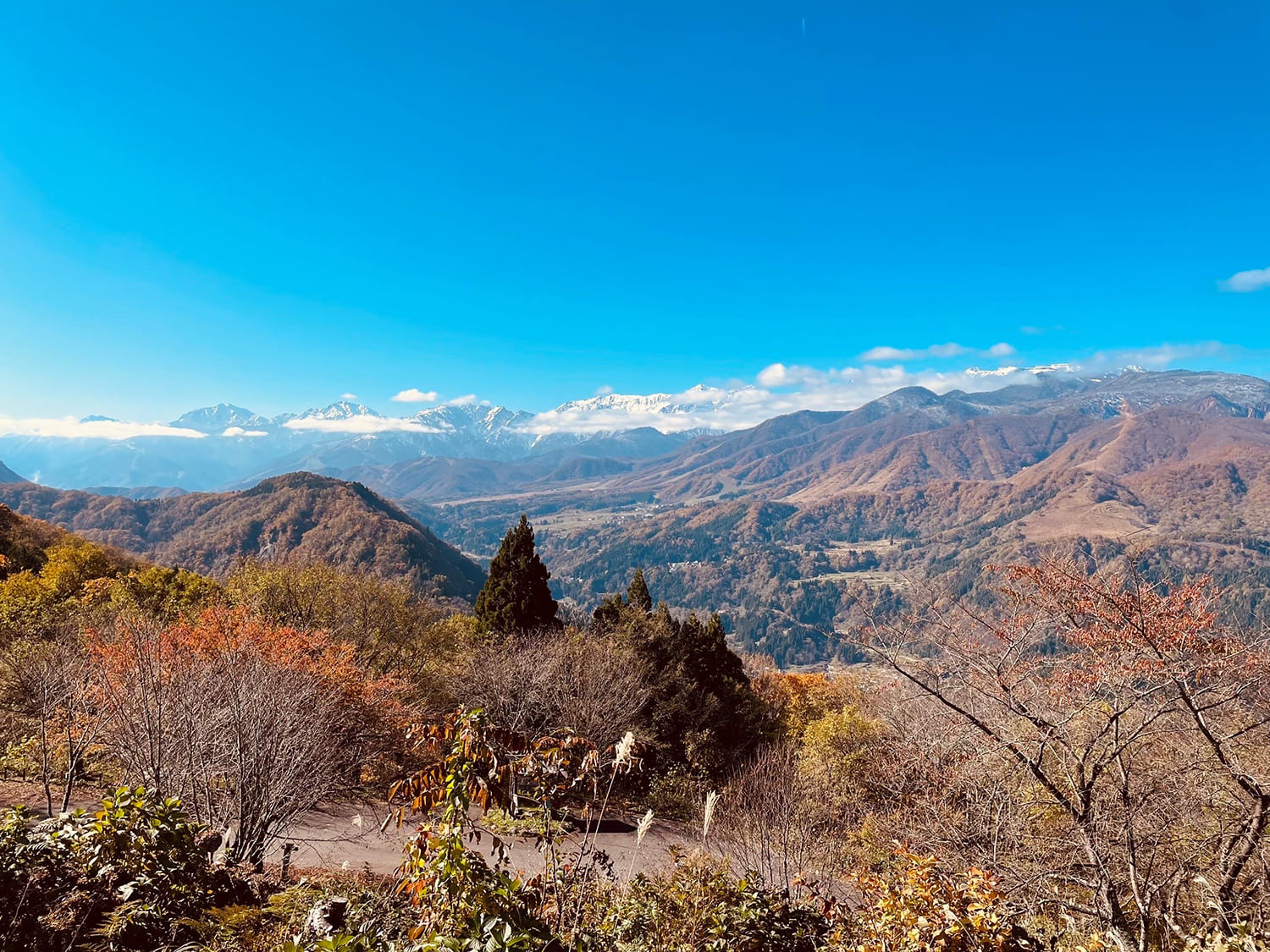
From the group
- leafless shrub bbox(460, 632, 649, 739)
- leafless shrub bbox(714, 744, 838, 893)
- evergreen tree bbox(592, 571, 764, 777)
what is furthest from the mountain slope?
leafless shrub bbox(714, 744, 838, 893)

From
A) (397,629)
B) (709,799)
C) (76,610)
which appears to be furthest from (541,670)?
(709,799)

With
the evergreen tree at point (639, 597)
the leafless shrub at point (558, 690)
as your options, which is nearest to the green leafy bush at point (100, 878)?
the leafless shrub at point (558, 690)

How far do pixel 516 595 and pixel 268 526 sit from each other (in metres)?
130

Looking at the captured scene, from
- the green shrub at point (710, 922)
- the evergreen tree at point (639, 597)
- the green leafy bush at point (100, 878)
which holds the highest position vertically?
the green leafy bush at point (100, 878)

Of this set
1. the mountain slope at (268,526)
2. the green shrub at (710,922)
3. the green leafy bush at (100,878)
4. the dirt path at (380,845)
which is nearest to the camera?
the green leafy bush at (100,878)

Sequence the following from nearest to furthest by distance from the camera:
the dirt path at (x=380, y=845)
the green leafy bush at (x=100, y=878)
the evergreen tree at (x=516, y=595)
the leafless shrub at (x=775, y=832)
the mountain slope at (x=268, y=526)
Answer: the green leafy bush at (x=100, y=878), the leafless shrub at (x=775, y=832), the dirt path at (x=380, y=845), the evergreen tree at (x=516, y=595), the mountain slope at (x=268, y=526)

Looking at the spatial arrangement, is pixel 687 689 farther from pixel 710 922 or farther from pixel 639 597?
pixel 710 922

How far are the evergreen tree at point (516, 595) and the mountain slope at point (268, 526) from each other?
67.9 meters

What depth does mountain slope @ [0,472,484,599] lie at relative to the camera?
390ft

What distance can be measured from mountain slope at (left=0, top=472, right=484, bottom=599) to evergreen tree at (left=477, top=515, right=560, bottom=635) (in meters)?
67.9

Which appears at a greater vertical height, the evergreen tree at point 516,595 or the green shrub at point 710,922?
the green shrub at point 710,922

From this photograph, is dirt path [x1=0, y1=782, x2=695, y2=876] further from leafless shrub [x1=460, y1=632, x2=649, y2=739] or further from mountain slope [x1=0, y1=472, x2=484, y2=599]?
mountain slope [x1=0, y1=472, x2=484, y2=599]

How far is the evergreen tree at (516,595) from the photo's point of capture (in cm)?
3366

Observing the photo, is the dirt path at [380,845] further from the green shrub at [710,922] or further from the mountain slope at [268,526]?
the mountain slope at [268,526]
